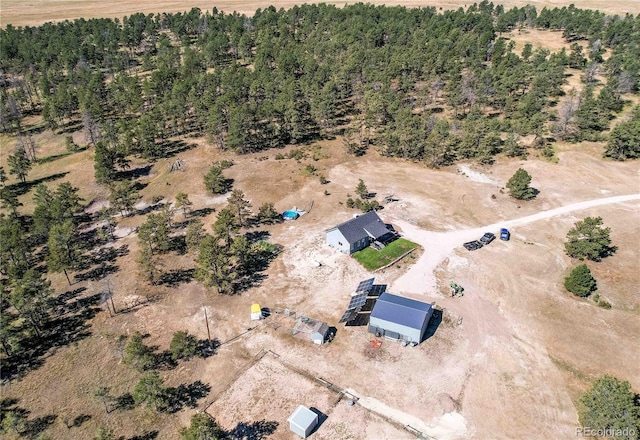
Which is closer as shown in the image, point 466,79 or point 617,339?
point 617,339

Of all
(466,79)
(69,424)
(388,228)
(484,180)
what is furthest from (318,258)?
(466,79)

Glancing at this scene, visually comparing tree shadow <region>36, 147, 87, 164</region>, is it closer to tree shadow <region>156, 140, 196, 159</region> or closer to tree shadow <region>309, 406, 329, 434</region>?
tree shadow <region>156, 140, 196, 159</region>

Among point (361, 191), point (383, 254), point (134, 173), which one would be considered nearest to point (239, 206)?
point (361, 191)

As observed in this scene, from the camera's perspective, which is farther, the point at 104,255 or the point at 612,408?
the point at 104,255

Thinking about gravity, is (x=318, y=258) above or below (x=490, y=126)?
below

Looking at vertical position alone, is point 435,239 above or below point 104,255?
below

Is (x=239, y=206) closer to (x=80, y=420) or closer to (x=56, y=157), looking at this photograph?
(x=80, y=420)

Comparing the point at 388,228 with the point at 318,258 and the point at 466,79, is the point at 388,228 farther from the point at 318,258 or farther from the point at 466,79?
the point at 466,79
